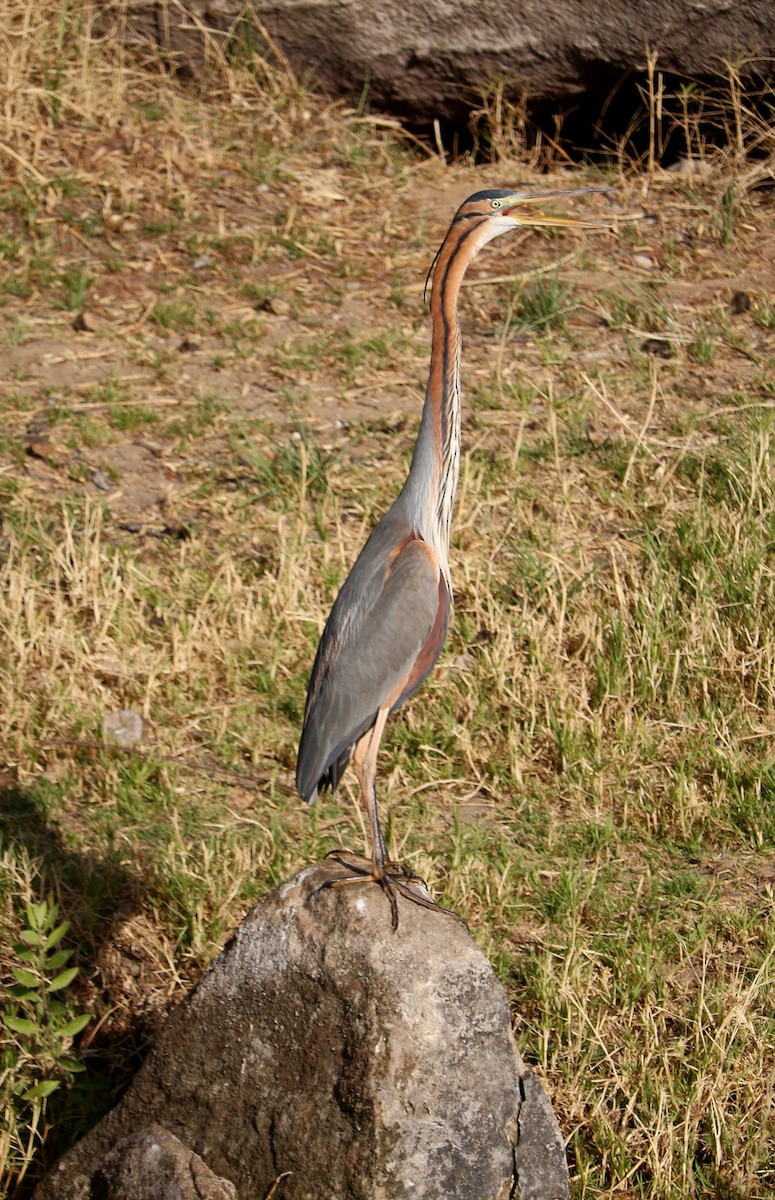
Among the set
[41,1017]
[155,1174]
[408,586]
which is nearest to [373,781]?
[408,586]

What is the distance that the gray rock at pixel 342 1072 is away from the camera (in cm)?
314

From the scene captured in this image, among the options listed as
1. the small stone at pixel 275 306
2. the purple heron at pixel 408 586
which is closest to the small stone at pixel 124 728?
the purple heron at pixel 408 586

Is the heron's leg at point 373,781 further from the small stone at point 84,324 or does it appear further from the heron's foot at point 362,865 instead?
the small stone at point 84,324

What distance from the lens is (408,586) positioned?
11.9 ft

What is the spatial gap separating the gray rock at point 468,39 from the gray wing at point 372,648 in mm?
4954

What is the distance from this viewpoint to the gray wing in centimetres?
365

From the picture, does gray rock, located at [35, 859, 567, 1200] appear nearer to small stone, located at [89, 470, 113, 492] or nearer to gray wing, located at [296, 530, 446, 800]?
gray wing, located at [296, 530, 446, 800]

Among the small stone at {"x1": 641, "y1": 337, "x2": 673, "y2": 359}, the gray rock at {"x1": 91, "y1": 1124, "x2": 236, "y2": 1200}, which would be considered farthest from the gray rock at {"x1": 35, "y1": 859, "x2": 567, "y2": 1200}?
the small stone at {"x1": 641, "y1": 337, "x2": 673, "y2": 359}

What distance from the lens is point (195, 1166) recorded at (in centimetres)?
322

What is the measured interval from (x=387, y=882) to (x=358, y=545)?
2.54 meters

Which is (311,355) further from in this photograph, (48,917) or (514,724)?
(48,917)

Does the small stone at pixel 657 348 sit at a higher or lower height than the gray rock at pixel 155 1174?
Answer: higher

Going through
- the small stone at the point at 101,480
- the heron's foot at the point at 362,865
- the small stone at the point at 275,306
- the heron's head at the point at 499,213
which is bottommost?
the small stone at the point at 101,480

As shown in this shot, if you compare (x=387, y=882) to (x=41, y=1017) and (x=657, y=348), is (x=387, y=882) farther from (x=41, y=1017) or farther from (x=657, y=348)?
(x=657, y=348)
